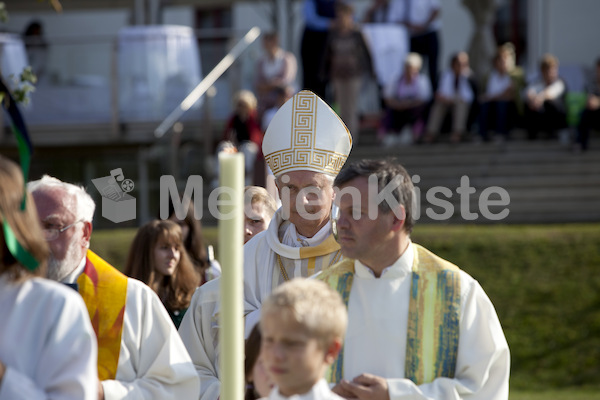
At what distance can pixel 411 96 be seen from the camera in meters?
13.5

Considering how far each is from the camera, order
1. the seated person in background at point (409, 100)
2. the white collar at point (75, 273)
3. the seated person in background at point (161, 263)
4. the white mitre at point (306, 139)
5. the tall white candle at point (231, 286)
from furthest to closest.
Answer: the seated person in background at point (409, 100) < the seated person in background at point (161, 263) < the white mitre at point (306, 139) < the white collar at point (75, 273) < the tall white candle at point (231, 286)

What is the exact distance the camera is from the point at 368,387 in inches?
134

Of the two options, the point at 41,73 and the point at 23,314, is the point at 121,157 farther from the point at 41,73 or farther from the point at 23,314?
the point at 23,314

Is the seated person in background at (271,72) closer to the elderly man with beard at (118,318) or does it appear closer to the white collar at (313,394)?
the elderly man with beard at (118,318)

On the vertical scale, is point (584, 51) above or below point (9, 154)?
above

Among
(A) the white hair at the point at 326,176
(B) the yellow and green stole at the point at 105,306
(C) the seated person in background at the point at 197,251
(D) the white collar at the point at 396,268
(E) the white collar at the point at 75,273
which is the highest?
(A) the white hair at the point at 326,176

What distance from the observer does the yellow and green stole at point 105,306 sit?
148 inches

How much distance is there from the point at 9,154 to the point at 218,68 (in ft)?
10.5

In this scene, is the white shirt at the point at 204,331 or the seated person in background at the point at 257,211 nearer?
the white shirt at the point at 204,331

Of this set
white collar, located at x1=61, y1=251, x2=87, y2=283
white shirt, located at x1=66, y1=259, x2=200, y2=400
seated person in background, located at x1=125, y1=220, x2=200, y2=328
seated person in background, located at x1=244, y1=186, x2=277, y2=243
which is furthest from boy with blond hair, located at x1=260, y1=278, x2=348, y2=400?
seated person in background, located at x1=125, y1=220, x2=200, y2=328

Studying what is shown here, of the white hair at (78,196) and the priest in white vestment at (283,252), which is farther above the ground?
the white hair at (78,196)

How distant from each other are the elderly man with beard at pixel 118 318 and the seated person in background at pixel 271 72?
9173 mm

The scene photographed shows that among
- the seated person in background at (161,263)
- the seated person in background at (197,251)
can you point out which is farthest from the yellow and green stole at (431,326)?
the seated person in background at (197,251)

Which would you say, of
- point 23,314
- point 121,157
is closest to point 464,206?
point 121,157
